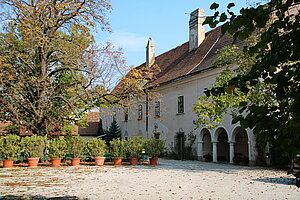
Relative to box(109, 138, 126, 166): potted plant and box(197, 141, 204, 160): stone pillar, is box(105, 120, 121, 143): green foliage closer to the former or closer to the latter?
box(197, 141, 204, 160): stone pillar

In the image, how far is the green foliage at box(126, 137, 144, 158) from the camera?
63.2 feet

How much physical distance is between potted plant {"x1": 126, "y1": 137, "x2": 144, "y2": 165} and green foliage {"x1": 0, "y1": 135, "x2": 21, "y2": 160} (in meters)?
6.10

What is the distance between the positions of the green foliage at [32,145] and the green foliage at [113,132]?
→ 19.7 meters

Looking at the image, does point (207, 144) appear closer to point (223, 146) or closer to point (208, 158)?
point (208, 158)

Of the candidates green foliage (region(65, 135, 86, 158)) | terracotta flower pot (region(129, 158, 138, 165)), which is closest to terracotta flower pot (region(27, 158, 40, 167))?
green foliage (region(65, 135, 86, 158))

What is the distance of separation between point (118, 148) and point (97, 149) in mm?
1205

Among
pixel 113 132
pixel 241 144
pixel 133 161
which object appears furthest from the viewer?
pixel 113 132

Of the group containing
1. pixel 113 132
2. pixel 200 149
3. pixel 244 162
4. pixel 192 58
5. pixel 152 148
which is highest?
pixel 192 58

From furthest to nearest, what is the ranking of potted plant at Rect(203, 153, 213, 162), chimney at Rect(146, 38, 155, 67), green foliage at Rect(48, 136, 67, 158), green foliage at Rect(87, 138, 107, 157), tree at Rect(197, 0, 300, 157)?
chimney at Rect(146, 38, 155, 67) → potted plant at Rect(203, 153, 213, 162) → green foliage at Rect(87, 138, 107, 157) → green foliage at Rect(48, 136, 67, 158) → tree at Rect(197, 0, 300, 157)

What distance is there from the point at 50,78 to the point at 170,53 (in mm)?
17492

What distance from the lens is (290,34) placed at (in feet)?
10.4

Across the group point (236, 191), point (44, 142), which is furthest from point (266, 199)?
point (44, 142)

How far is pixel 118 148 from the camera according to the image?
19.0 meters

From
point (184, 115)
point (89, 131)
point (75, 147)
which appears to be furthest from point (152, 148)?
point (89, 131)
